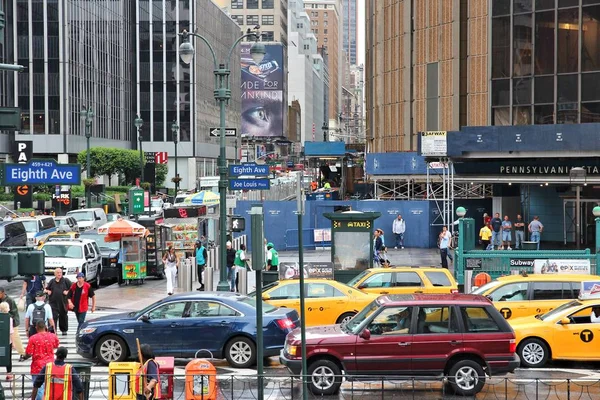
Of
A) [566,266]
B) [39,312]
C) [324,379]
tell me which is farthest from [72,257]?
[324,379]

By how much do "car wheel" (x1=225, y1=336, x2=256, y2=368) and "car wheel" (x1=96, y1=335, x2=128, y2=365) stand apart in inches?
74.3

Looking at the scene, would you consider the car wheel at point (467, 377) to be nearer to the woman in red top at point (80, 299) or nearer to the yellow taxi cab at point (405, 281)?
the yellow taxi cab at point (405, 281)

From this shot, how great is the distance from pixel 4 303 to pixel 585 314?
10.2 m

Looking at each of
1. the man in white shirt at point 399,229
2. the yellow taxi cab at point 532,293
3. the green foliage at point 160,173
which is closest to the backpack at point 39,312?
Answer: the yellow taxi cab at point 532,293

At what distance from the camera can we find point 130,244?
32094 millimetres

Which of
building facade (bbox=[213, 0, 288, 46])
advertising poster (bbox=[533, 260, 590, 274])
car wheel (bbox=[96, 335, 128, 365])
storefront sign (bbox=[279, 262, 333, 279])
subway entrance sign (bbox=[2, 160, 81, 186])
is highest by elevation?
building facade (bbox=[213, 0, 288, 46])

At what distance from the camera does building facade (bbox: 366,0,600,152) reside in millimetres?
41406

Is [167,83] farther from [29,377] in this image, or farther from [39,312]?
[29,377]

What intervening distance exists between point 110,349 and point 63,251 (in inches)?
505

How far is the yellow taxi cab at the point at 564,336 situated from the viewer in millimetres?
17422

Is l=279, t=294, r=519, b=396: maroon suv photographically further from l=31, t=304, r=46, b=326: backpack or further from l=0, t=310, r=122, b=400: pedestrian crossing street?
l=31, t=304, r=46, b=326: backpack

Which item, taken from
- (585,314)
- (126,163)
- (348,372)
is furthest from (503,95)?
(126,163)

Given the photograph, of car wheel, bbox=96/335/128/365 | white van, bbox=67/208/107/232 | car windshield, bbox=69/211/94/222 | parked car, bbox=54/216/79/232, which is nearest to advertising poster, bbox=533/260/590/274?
car wheel, bbox=96/335/128/365

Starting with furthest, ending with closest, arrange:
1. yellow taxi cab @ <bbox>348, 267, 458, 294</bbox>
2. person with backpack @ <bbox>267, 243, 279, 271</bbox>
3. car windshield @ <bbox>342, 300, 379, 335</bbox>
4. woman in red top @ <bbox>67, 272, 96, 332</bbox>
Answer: person with backpack @ <bbox>267, 243, 279, 271</bbox> → yellow taxi cab @ <bbox>348, 267, 458, 294</bbox> → woman in red top @ <bbox>67, 272, 96, 332</bbox> → car windshield @ <bbox>342, 300, 379, 335</bbox>
